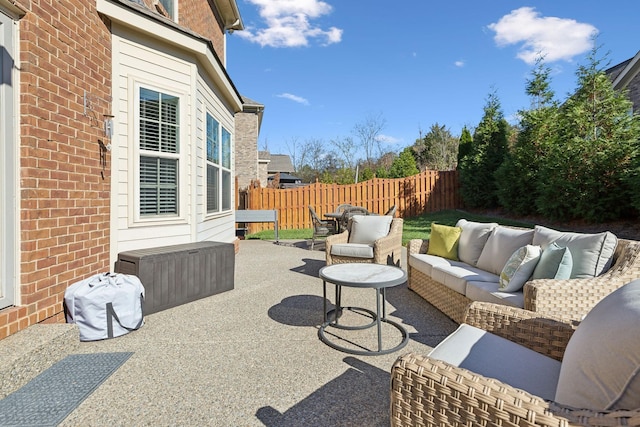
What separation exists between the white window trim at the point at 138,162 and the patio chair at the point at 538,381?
12.4 feet

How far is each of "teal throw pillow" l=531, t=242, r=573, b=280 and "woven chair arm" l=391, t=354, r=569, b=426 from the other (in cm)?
193

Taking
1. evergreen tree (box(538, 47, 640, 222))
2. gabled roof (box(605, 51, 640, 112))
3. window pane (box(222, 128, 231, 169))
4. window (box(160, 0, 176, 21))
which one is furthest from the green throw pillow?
gabled roof (box(605, 51, 640, 112))

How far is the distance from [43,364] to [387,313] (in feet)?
9.94

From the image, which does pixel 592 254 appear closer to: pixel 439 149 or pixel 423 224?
pixel 423 224

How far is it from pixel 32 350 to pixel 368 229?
4.14 m

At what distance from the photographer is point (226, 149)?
7.12 m

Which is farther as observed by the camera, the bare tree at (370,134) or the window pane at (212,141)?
the bare tree at (370,134)

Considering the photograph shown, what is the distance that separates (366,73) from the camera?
2156 cm

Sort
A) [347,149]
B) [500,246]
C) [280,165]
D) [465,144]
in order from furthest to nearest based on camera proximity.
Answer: [280,165]
[347,149]
[465,144]
[500,246]

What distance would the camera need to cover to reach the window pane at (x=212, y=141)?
5.64 meters

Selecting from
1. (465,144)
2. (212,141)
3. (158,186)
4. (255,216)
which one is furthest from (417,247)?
(465,144)

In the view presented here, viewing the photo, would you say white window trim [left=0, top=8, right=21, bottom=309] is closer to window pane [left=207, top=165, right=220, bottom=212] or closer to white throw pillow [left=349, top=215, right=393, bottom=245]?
window pane [left=207, top=165, right=220, bottom=212]

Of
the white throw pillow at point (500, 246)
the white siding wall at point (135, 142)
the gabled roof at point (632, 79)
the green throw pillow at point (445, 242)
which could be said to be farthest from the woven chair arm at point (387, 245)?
the gabled roof at point (632, 79)

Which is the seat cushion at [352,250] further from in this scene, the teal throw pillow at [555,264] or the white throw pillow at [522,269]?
the teal throw pillow at [555,264]
